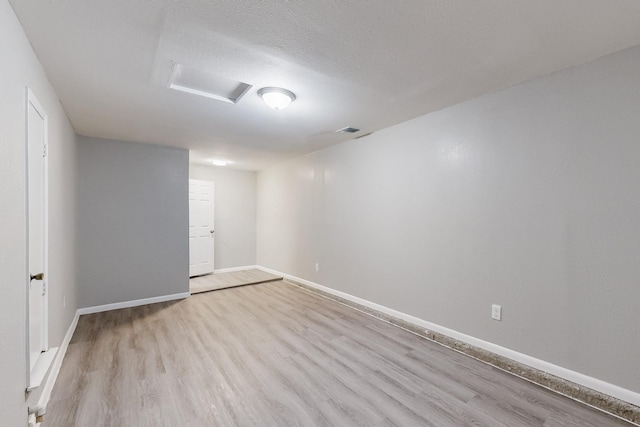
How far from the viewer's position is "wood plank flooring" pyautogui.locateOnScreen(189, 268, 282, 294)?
5.03 meters

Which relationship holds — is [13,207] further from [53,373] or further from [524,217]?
[524,217]

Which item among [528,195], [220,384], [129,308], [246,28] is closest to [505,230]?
[528,195]

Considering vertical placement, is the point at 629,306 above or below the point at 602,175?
below

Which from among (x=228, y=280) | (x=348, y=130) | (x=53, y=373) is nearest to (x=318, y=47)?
(x=348, y=130)

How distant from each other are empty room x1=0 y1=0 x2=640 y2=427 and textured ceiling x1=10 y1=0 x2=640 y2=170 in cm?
2

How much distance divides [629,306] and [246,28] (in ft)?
9.91

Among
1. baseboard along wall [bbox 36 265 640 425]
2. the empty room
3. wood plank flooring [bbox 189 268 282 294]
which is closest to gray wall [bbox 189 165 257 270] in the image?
wood plank flooring [bbox 189 268 282 294]

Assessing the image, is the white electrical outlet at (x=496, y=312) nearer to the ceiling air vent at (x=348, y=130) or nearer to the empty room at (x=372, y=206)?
the empty room at (x=372, y=206)

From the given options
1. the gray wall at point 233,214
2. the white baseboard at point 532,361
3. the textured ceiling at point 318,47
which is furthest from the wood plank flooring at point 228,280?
the textured ceiling at point 318,47

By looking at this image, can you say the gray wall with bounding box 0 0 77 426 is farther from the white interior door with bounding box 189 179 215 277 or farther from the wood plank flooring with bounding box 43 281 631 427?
the white interior door with bounding box 189 179 215 277

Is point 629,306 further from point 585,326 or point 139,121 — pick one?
point 139,121

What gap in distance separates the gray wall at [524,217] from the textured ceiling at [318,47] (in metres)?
0.30

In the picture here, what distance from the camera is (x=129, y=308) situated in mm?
3982

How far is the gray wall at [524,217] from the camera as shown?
190 cm
